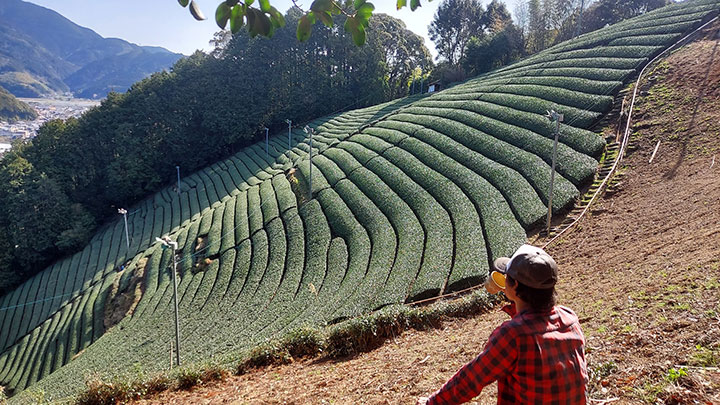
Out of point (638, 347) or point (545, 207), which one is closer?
point (638, 347)

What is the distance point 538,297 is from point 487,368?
441 mm

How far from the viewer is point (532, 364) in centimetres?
184

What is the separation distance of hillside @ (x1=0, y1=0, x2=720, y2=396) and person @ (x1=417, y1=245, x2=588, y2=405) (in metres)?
7.47

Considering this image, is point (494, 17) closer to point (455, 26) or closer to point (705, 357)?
point (455, 26)

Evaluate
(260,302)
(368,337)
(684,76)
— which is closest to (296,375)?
(368,337)

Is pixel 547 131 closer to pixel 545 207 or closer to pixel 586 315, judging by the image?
pixel 545 207

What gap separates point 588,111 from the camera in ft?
61.8

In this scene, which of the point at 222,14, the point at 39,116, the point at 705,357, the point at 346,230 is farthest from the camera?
the point at 39,116

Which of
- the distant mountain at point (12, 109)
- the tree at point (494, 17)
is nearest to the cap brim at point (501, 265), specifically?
the tree at point (494, 17)

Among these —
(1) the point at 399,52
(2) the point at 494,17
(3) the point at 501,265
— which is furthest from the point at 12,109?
(3) the point at 501,265

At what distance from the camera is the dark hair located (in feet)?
6.30

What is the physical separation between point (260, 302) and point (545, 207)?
37.0 ft

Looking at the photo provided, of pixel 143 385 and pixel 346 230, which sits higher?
pixel 143 385

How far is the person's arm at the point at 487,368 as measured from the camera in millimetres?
1851
